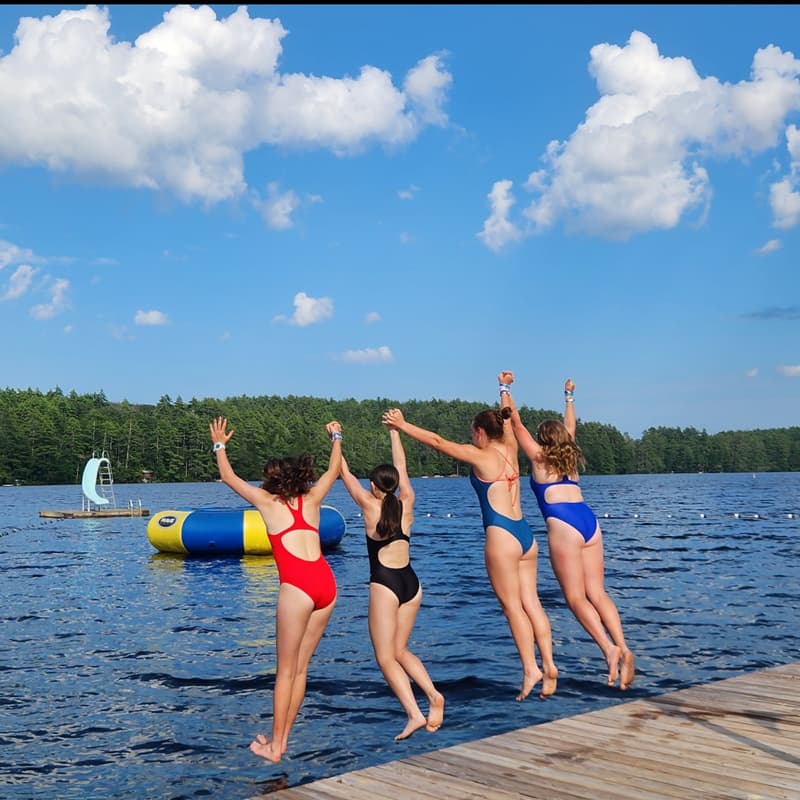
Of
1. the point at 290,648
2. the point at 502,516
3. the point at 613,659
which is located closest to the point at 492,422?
the point at 502,516

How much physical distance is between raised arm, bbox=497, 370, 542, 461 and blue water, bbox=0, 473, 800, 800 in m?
4.05

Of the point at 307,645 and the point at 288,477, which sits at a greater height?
the point at 288,477

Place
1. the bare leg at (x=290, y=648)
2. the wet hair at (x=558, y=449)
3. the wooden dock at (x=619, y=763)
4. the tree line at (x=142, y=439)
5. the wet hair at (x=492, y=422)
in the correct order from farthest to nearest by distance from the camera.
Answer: the tree line at (x=142, y=439) < the wet hair at (x=558, y=449) < the wet hair at (x=492, y=422) < the bare leg at (x=290, y=648) < the wooden dock at (x=619, y=763)

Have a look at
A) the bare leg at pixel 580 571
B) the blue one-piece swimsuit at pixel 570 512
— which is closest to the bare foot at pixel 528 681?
the bare leg at pixel 580 571

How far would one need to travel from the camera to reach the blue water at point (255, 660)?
9969mm

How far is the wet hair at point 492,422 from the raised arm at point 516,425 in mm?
141

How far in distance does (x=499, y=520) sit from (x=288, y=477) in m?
1.84

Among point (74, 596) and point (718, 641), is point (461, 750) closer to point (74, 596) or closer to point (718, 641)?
point (718, 641)

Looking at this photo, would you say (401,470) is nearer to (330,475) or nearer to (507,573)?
(330,475)

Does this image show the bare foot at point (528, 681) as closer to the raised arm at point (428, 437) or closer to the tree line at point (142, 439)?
the raised arm at point (428, 437)

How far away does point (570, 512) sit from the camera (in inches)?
312

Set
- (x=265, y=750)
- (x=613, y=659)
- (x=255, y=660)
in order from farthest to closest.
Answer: (x=255, y=660) → (x=613, y=659) → (x=265, y=750)

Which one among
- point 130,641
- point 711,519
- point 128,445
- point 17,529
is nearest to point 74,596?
point 130,641

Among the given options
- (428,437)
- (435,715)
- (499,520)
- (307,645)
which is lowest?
(435,715)
